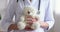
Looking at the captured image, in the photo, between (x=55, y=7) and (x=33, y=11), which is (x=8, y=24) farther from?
(x=55, y=7)

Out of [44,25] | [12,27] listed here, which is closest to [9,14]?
[12,27]

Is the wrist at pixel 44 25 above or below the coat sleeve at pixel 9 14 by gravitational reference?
below

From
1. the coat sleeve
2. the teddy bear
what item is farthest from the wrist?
the coat sleeve

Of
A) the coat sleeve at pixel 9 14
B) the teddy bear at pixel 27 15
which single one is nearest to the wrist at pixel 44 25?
the teddy bear at pixel 27 15

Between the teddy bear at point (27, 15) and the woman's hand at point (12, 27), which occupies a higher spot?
the teddy bear at point (27, 15)

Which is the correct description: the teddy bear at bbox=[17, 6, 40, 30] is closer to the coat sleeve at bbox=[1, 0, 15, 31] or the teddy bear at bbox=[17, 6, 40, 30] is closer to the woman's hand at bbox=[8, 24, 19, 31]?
the woman's hand at bbox=[8, 24, 19, 31]

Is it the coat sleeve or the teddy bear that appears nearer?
the teddy bear

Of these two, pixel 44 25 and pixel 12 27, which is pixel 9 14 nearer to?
pixel 12 27

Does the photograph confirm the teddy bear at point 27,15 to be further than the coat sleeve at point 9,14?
No

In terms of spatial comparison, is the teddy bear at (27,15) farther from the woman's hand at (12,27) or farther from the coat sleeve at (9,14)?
the coat sleeve at (9,14)

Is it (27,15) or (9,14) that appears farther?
(9,14)

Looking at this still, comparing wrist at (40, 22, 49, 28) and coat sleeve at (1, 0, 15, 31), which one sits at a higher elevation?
coat sleeve at (1, 0, 15, 31)

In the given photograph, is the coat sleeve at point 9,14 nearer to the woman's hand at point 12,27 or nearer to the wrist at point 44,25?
the woman's hand at point 12,27

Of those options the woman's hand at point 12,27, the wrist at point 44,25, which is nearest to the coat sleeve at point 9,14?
the woman's hand at point 12,27
